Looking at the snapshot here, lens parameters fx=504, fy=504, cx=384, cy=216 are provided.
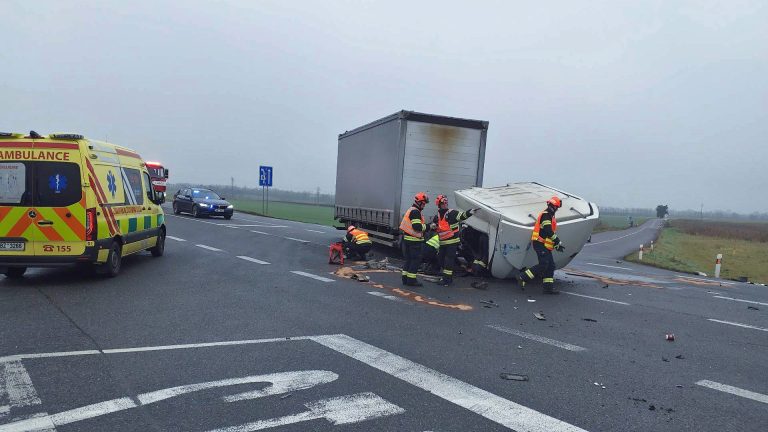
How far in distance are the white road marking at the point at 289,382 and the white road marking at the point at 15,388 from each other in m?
1.39

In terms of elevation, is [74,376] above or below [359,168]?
below

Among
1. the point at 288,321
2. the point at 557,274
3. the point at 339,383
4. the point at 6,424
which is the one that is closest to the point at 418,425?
the point at 339,383

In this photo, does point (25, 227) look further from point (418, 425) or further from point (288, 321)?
point (418, 425)

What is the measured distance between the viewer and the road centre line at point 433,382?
11.6 ft

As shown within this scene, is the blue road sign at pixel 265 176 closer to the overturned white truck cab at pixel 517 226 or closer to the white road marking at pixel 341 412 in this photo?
the overturned white truck cab at pixel 517 226

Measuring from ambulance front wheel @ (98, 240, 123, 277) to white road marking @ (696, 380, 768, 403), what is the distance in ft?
27.8

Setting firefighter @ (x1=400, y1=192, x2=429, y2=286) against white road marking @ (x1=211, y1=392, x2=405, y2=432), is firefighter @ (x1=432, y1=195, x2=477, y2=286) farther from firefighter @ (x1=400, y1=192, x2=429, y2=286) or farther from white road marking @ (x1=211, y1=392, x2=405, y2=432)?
white road marking @ (x1=211, y1=392, x2=405, y2=432)

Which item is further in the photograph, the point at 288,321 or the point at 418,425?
→ the point at 288,321

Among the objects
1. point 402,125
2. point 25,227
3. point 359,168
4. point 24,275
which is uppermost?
point 402,125

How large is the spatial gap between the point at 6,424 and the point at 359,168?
11.7 metres

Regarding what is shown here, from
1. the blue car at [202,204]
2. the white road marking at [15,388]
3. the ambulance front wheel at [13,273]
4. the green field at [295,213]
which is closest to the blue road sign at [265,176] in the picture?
the green field at [295,213]

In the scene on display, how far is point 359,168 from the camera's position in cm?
1450

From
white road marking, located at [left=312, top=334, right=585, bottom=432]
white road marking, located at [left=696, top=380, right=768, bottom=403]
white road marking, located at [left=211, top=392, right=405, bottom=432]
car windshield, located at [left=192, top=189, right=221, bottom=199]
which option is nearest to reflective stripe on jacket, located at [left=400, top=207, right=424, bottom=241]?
white road marking, located at [left=312, top=334, right=585, bottom=432]

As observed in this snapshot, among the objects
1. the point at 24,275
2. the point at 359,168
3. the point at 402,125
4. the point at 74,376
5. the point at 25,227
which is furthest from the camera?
the point at 359,168
